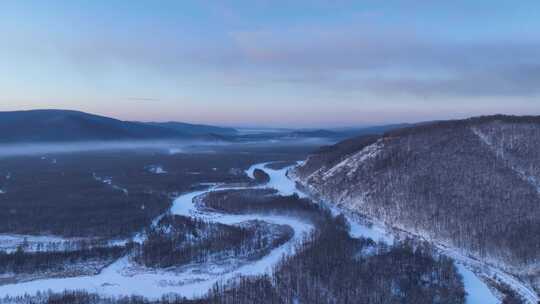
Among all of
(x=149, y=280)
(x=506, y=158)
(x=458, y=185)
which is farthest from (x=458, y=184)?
(x=149, y=280)

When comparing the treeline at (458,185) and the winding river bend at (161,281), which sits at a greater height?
the treeline at (458,185)

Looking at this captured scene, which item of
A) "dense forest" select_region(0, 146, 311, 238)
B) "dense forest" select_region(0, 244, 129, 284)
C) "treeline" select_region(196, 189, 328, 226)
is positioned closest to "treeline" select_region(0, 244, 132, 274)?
"dense forest" select_region(0, 244, 129, 284)

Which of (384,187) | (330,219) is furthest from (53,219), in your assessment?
(384,187)

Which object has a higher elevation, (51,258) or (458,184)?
(458,184)

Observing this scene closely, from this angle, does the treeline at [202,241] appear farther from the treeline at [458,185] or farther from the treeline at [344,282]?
the treeline at [458,185]

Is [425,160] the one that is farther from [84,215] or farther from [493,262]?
[84,215]

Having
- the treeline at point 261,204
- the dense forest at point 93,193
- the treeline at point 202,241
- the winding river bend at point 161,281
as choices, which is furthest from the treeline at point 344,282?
the dense forest at point 93,193

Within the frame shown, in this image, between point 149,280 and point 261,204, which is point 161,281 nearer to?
point 149,280
